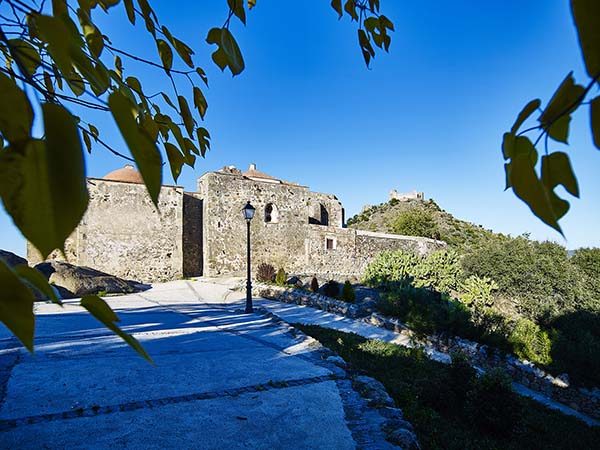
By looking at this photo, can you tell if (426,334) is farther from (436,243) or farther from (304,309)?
(436,243)

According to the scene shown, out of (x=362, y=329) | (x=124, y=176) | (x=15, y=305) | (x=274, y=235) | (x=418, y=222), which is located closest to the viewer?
(x=15, y=305)

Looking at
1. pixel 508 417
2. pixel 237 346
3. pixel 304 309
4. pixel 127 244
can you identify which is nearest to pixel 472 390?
pixel 508 417

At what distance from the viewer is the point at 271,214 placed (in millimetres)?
21016

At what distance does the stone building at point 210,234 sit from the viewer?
16688 mm

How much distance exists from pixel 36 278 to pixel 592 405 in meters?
7.98

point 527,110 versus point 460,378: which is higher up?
point 527,110

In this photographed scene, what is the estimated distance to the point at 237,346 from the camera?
547 centimetres

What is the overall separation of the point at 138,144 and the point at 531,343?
900cm

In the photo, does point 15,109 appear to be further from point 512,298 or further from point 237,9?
point 512,298

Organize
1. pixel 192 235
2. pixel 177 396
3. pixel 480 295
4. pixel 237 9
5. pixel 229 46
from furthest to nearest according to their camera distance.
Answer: pixel 192 235
pixel 480 295
pixel 177 396
pixel 237 9
pixel 229 46

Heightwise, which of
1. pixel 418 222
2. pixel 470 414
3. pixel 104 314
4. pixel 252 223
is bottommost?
pixel 470 414

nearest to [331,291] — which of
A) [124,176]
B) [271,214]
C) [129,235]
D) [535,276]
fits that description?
[535,276]

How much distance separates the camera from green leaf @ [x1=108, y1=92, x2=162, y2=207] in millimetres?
386

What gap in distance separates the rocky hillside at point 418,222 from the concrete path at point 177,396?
31.1 m
